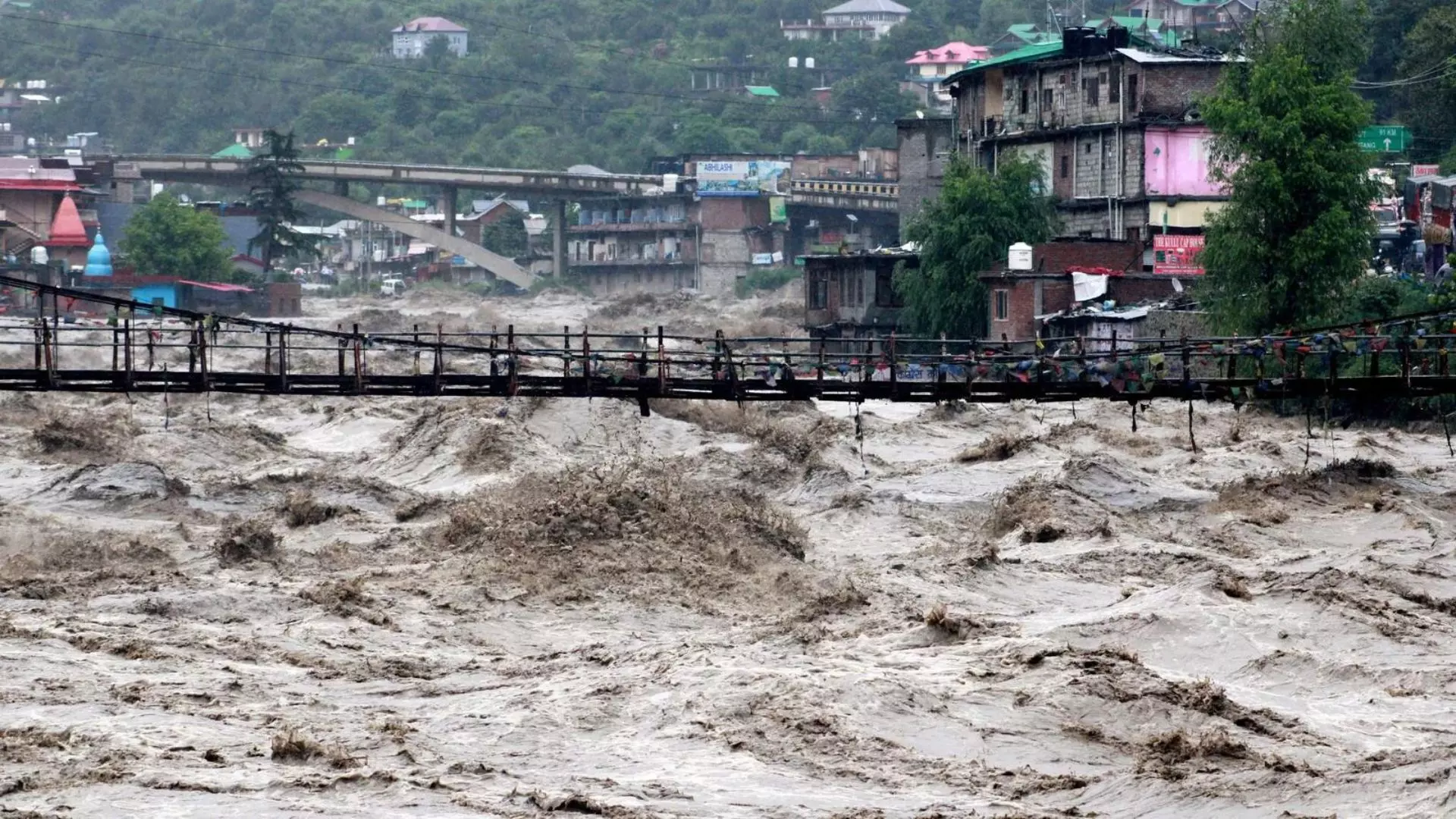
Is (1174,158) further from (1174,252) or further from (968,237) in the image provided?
(968,237)

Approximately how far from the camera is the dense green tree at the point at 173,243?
9344 cm

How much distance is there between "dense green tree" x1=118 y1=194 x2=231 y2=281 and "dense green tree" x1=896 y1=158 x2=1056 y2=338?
4222 centimetres

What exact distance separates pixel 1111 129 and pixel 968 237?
23.3 ft

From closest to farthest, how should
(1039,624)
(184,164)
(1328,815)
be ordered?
(1328,815)
(1039,624)
(184,164)

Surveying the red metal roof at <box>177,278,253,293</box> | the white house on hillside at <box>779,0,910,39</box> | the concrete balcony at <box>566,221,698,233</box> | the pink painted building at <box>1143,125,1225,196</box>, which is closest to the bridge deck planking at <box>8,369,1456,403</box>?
the pink painted building at <box>1143,125,1225,196</box>

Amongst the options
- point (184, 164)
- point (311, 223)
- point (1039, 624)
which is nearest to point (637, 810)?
point (1039, 624)

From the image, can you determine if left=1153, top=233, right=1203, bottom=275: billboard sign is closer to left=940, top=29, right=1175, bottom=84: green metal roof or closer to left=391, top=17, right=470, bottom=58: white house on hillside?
left=940, top=29, right=1175, bottom=84: green metal roof

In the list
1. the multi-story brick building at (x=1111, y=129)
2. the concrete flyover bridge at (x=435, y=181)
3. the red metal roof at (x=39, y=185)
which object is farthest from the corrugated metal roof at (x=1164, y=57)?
the concrete flyover bridge at (x=435, y=181)

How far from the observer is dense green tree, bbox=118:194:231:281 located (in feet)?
307

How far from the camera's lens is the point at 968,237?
61188 mm

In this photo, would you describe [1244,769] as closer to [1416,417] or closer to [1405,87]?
[1416,417]

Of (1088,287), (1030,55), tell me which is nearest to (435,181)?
(1030,55)

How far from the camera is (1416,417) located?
45656mm

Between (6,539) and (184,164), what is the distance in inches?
3658
